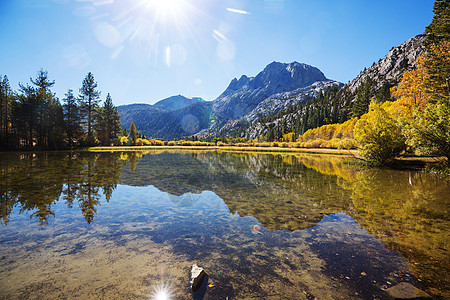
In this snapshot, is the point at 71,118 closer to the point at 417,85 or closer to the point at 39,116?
the point at 39,116

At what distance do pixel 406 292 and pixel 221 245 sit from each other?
10.8ft

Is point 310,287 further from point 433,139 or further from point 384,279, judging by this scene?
point 433,139

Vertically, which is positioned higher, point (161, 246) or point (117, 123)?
point (117, 123)

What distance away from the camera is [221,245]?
4.49 meters

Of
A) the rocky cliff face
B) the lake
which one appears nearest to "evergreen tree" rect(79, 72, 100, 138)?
the lake

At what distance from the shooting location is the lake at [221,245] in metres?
3.08

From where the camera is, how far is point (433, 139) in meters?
14.9

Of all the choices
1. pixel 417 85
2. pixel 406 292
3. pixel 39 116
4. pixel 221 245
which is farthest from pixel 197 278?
pixel 39 116

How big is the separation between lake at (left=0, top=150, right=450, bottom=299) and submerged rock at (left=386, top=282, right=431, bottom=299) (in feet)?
0.09

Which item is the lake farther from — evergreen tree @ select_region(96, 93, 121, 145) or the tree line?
evergreen tree @ select_region(96, 93, 121, 145)

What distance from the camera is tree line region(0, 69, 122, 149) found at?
1496 inches

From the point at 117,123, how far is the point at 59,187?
60.1 meters

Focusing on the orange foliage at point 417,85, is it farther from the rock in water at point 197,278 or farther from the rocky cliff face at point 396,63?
the rocky cliff face at point 396,63

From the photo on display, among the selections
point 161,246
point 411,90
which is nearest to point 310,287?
point 161,246
